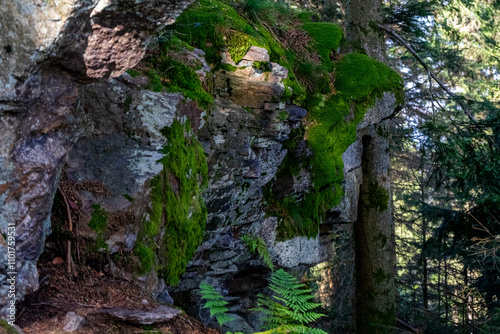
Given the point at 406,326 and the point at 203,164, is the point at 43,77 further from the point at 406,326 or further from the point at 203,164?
the point at 406,326

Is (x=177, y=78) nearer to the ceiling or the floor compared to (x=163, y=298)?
nearer to the ceiling

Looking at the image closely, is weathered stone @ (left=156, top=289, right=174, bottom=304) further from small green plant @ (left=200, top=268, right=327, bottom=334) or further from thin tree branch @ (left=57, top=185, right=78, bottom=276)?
small green plant @ (left=200, top=268, right=327, bottom=334)

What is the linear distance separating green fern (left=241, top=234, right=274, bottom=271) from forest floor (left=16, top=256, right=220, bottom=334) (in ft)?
11.1

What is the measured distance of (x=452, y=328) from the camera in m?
11.0

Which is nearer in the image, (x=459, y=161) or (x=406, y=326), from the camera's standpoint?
(x=459, y=161)

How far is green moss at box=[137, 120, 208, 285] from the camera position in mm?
4324

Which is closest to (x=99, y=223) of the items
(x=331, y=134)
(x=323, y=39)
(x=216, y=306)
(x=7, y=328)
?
(x=216, y=306)

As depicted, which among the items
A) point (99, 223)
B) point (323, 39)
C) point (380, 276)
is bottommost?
point (380, 276)

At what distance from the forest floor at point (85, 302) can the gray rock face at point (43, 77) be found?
0.68 feet

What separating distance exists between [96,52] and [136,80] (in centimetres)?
156

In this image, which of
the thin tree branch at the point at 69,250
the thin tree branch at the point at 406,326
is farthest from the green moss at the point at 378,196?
the thin tree branch at the point at 69,250

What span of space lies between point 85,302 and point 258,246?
4.27 metres

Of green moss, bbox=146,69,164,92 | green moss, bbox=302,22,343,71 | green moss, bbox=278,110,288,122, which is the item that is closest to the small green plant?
green moss, bbox=146,69,164,92

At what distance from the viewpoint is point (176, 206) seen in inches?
183
